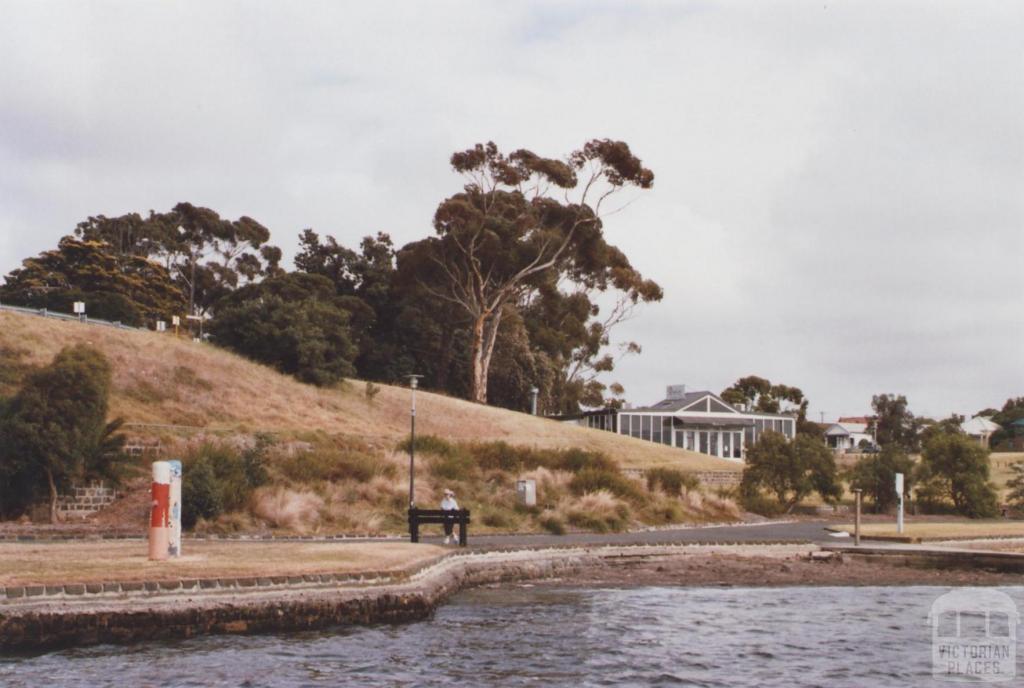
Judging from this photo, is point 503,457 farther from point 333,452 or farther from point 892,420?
point 892,420

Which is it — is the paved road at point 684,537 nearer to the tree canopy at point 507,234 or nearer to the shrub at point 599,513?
the shrub at point 599,513

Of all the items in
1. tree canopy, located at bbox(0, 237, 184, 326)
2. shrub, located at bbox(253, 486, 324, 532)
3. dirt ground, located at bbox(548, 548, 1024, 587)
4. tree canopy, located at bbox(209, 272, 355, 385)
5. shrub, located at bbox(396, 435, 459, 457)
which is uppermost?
tree canopy, located at bbox(0, 237, 184, 326)

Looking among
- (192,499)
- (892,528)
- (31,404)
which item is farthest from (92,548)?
(892,528)

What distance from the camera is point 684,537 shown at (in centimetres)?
3875

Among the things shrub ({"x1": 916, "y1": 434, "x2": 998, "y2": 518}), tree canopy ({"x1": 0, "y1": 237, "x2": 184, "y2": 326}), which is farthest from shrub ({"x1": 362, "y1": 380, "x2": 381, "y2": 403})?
shrub ({"x1": 916, "y1": 434, "x2": 998, "y2": 518})

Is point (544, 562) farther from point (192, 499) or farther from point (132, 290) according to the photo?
point (132, 290)

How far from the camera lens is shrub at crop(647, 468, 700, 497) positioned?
4975 centimetres

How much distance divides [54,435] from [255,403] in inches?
949

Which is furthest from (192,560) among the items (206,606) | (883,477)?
(883,477)

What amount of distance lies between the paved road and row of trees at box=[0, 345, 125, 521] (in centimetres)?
1115

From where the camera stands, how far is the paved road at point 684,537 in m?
32.4

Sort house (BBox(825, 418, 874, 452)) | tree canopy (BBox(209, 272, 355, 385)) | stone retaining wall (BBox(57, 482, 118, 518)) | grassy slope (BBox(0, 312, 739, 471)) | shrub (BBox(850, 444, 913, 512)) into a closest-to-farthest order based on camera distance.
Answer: stone retaining wall (BBox(57, 482, 118, 518))
grassy slope (BBox(0, 312, 739, 471))
shrub (BBox(850, 444, 913, 512))
tree canopy (BBox(209, 272, 355, 385))
house (BBox(825, 418, 874, 452))

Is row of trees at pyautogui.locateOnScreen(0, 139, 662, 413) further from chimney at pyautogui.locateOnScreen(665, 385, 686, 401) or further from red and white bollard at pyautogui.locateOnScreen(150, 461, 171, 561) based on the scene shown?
red and white bollard at pyautogui.locateOnScreen(150, 461, 171, 561)

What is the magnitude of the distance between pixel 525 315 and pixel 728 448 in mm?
18922
